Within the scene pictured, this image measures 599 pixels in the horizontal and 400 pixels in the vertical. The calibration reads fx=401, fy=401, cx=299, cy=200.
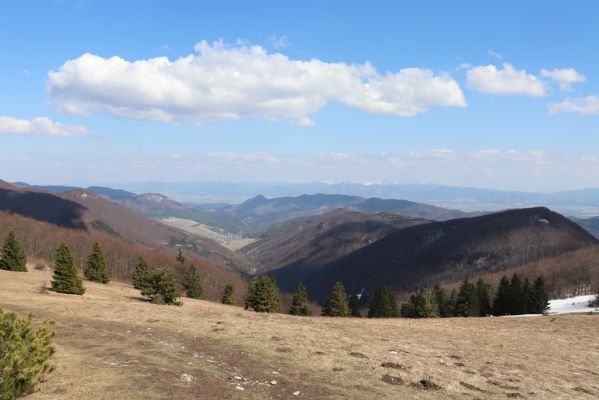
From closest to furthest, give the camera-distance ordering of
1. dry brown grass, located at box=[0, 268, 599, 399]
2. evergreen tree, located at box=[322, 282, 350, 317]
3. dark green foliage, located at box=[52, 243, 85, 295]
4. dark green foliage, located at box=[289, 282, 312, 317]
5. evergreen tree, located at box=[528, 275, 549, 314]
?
dry brown grass, located at box=[0, 268, 599, 399] < dark green foliage, located at box=[52, 243, 85, 295] < evergreen tree, located at box=[528, 275, 549, 314] < dark green foliage, located at box=[289, 282, 312, 317] < evergreen tree, located at box=[322, 282, 350, 317]

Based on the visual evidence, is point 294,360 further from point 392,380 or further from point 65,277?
point 65,277

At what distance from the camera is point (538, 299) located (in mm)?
81250

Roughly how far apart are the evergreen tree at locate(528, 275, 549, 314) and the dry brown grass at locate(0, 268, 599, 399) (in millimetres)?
45781

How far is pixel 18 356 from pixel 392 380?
1678 centimetres

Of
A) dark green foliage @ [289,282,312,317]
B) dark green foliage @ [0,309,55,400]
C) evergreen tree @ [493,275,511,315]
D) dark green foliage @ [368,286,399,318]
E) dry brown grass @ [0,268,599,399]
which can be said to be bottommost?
dark green foliage @ [368,286,399,318]

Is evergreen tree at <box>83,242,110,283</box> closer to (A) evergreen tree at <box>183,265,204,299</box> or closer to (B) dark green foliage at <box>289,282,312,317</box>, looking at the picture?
(A) evergreen tree at <box>183,265,204,299</box>

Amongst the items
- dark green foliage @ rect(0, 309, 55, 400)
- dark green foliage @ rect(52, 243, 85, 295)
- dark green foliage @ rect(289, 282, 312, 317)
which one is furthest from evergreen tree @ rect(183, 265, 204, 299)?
dark green foliage @ rect(0, 309, 55, 400)

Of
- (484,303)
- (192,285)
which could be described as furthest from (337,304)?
(192,285)

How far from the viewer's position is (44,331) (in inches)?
602

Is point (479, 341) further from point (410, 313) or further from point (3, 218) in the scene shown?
point (3, 218)

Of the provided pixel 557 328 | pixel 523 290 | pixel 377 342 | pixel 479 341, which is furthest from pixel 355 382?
pixel 523 290

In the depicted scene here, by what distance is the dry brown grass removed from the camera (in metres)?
17.8

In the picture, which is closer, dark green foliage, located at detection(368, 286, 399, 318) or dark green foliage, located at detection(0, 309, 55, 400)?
dark green foliage, located at detection(0, 309, 55, 400)

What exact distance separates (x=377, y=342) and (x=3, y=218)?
224m
